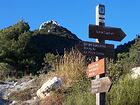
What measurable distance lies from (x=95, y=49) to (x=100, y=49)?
12 centimetres

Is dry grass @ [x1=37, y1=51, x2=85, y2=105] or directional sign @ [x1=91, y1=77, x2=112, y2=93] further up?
dry grass @ [x1=37, y1=51, x2=85, y2=105]

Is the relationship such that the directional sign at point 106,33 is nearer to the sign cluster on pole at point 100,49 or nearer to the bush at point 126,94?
the sign cluster on pole at point 100,49

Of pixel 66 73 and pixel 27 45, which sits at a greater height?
pixel 27 45

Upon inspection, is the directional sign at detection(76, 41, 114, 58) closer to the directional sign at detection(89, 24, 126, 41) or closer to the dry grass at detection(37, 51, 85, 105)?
the directional sign at detection(89, 24, 126, 41)

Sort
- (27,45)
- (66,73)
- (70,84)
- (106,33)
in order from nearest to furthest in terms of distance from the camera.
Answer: (106,33), (70,84), (66,73), (27,45)

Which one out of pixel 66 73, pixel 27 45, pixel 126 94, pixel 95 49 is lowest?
pixel 126 94

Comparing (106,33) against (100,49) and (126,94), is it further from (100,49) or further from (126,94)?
(126,94)

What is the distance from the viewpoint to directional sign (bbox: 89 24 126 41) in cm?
1151

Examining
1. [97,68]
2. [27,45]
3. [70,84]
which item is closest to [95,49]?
[97,68]

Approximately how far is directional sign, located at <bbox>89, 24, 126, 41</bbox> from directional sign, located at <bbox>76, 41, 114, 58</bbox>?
0.70 feet

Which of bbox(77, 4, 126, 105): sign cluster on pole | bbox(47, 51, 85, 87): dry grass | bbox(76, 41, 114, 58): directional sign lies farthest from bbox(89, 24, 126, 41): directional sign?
bbox(47, 51, 85, 87): dry grass

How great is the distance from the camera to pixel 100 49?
37.2 feet

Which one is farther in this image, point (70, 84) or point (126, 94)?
point (70, 84)

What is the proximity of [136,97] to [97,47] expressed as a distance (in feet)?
10.3
